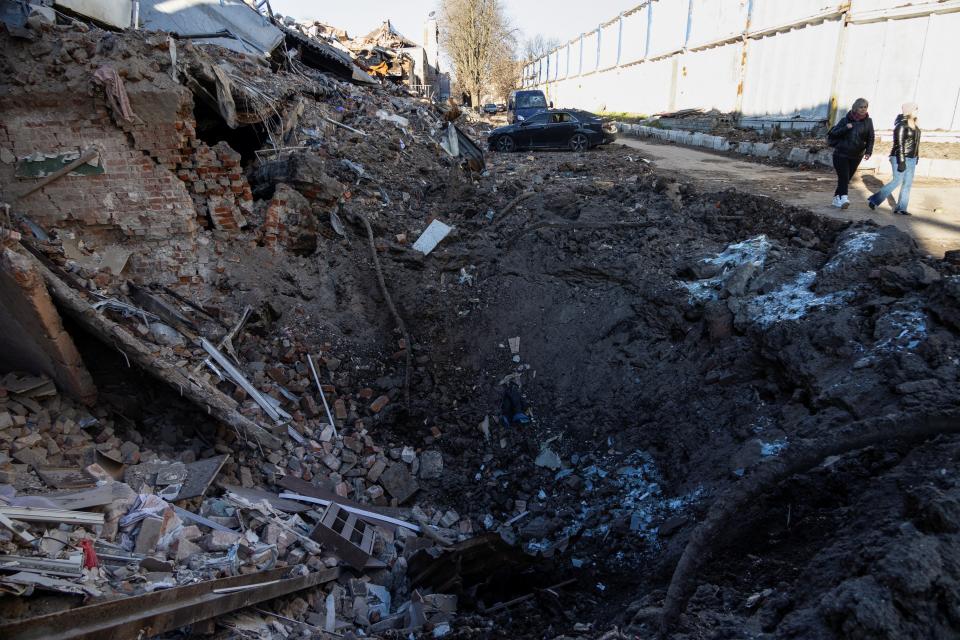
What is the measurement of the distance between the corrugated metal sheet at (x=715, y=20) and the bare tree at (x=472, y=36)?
16.6 meters

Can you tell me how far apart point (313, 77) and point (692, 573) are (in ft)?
42.2

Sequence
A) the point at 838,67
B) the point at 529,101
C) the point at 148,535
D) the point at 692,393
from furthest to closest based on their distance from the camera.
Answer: the point at 529,101 < the point at 838,67 < the point at 692,393 < the point at 148,535

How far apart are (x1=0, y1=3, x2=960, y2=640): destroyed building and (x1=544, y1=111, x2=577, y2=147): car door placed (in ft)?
33.1

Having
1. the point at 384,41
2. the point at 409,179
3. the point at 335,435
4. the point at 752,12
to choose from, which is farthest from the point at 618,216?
the point at 384,41

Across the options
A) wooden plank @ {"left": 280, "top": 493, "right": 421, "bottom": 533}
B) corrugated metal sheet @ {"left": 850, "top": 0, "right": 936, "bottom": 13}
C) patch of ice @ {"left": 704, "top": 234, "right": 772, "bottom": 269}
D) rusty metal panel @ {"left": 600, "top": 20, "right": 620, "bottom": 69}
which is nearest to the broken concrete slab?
wooden plank @ {"left": 280, "top": 493, "right": 421, "bottom": 533}

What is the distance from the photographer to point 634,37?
1292 inches

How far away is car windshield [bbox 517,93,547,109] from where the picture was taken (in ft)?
71.2

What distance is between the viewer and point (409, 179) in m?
9.62

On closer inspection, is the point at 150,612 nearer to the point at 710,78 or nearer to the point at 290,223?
the point at 290,223

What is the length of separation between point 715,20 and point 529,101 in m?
8.37

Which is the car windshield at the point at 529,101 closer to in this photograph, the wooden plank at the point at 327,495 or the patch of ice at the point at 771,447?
the wooden plank at the point at 327,495

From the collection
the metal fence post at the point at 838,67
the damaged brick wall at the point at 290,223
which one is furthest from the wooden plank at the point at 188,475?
the metal fence post at the point at 838,67

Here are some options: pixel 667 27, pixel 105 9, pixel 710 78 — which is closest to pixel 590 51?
pixel 667 27

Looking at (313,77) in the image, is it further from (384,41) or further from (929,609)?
(384,41)
